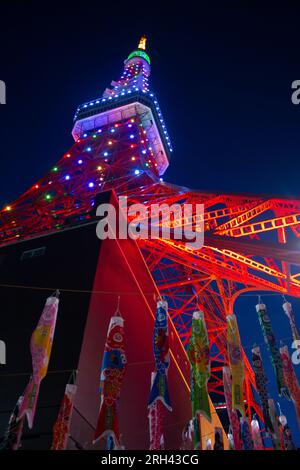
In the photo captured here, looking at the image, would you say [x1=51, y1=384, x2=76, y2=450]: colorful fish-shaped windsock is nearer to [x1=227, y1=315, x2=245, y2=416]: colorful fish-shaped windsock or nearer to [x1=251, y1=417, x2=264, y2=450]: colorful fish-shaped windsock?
[x1=227, y1=315, x2=245, y2=416]: colorful fish-shaped windsock

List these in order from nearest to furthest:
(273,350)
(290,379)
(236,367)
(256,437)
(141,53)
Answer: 1. (236,367)
2. (290,379)
3. (273,350)
4. (256,437)
5. (141,53)

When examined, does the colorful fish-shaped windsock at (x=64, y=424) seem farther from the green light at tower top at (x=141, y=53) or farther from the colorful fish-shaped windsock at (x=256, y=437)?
the green light at tower top at (x=141, y=53)

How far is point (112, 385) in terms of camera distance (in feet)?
20.6

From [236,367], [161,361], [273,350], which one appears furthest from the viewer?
[273,350]

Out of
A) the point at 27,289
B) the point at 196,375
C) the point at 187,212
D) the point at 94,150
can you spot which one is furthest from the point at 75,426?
the point at 94,150

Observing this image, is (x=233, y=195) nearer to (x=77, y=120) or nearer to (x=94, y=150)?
(x=94, y=150)

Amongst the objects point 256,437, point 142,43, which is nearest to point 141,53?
point 142,43

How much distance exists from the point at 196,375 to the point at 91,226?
19.1 ft

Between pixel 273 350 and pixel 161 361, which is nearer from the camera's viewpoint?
pixel 161 361

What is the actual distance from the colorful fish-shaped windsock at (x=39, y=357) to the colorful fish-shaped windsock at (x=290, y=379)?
4407 millimetres

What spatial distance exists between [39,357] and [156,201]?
34.8 ft

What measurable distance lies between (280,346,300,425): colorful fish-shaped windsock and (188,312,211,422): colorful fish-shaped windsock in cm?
173

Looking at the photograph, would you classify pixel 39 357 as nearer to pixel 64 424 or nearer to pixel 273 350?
pixel 64 424

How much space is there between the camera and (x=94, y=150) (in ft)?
91.3
